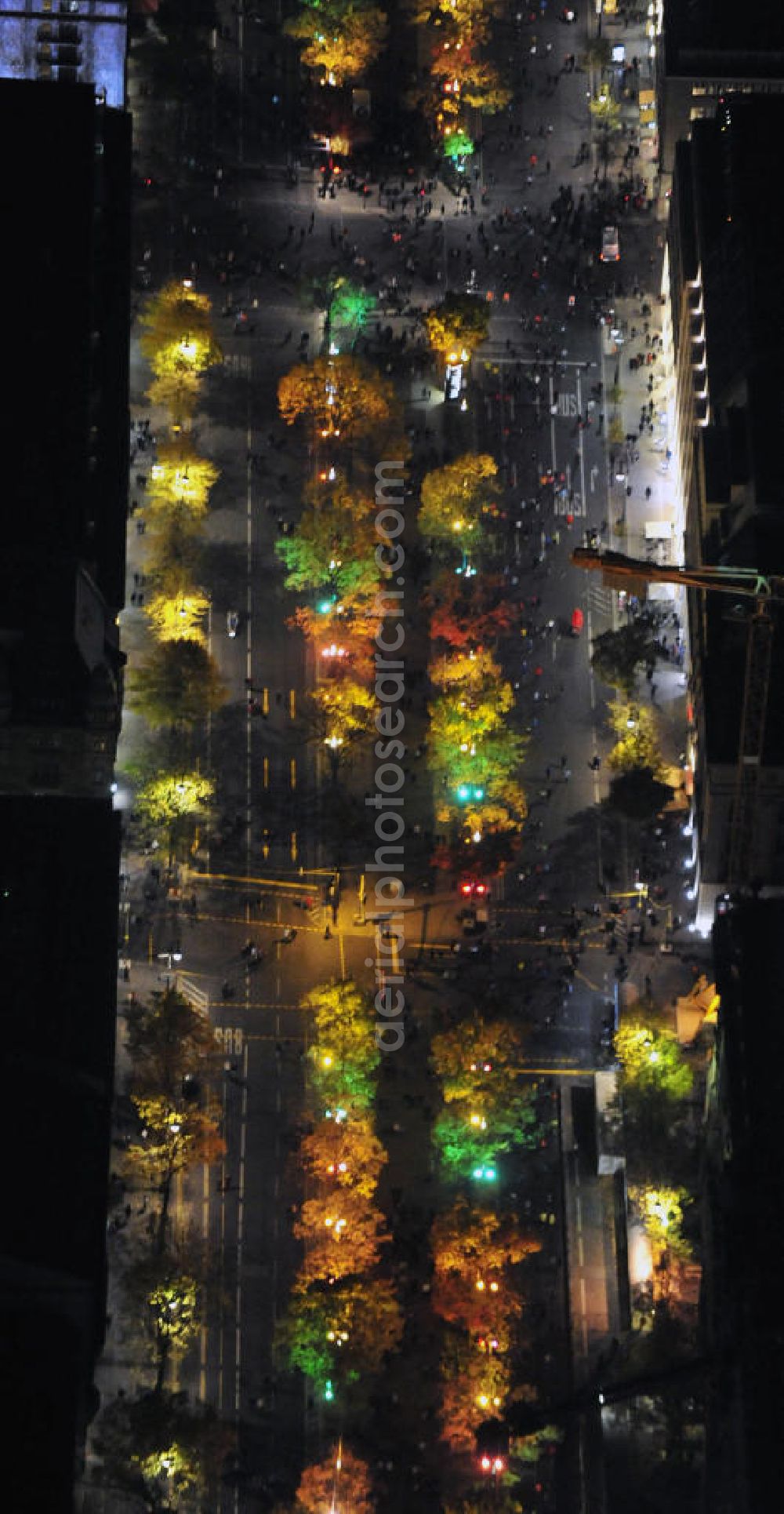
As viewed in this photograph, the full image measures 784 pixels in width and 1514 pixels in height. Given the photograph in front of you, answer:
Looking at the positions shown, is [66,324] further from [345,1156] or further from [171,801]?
[345,1156]

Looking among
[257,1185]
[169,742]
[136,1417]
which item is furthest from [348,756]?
[136,1417]

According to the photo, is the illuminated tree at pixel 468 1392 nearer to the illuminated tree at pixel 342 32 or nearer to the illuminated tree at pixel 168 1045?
the illuminated tree at pixel 168 1045

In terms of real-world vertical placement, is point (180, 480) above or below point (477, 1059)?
above

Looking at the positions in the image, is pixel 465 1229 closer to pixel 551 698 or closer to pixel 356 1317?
pixel 356 1317

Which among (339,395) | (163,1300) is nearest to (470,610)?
(339,395)

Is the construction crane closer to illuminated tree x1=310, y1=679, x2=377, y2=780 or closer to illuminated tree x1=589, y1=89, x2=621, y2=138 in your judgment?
illuminated tree x1=310, y1=679, x2=377, y2=780

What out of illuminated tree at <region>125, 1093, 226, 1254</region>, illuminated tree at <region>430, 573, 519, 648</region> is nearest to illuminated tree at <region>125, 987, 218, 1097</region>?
illuminated tree at <region>125, 1093, 226, 1254</region>
